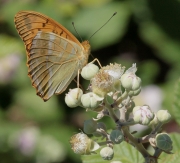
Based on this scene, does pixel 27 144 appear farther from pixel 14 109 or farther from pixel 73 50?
pixel 73 50

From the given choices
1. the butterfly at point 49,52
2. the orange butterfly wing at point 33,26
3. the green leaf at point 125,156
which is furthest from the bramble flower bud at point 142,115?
the orange butterfly wing at point 33,26

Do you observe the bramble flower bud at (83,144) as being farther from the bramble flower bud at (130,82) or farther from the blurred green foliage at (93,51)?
Result: the blurred green foliage at (93,51)

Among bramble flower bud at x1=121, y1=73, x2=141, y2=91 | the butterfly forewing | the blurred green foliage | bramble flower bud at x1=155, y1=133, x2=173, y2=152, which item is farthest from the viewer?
the blurred green foliage

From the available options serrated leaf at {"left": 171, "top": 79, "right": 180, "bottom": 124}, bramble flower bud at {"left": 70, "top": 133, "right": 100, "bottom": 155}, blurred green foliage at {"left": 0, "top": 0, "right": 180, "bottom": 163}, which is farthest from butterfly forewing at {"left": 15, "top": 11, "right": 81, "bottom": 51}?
blurred green foliage at {"left": 0, "top": 0, "right": 180, "bottom": 163}

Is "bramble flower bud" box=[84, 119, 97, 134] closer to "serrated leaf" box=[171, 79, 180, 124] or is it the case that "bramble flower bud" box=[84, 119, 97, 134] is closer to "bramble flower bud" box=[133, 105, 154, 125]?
"bramble flower bud" box=[133, 105, 154, 125]

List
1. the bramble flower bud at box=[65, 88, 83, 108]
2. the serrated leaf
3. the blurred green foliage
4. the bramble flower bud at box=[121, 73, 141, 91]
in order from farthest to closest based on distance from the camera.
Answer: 1. the blurred green foliage
2. the serrated leaf
3. the bramble flower bud at box=[65, 88, 83, 108]
4. the bramble flower bud at box=[121, 73, 141, 91]

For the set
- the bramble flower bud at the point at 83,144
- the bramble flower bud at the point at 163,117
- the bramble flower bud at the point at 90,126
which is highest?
the bramble flower bud at the point at 163,117
